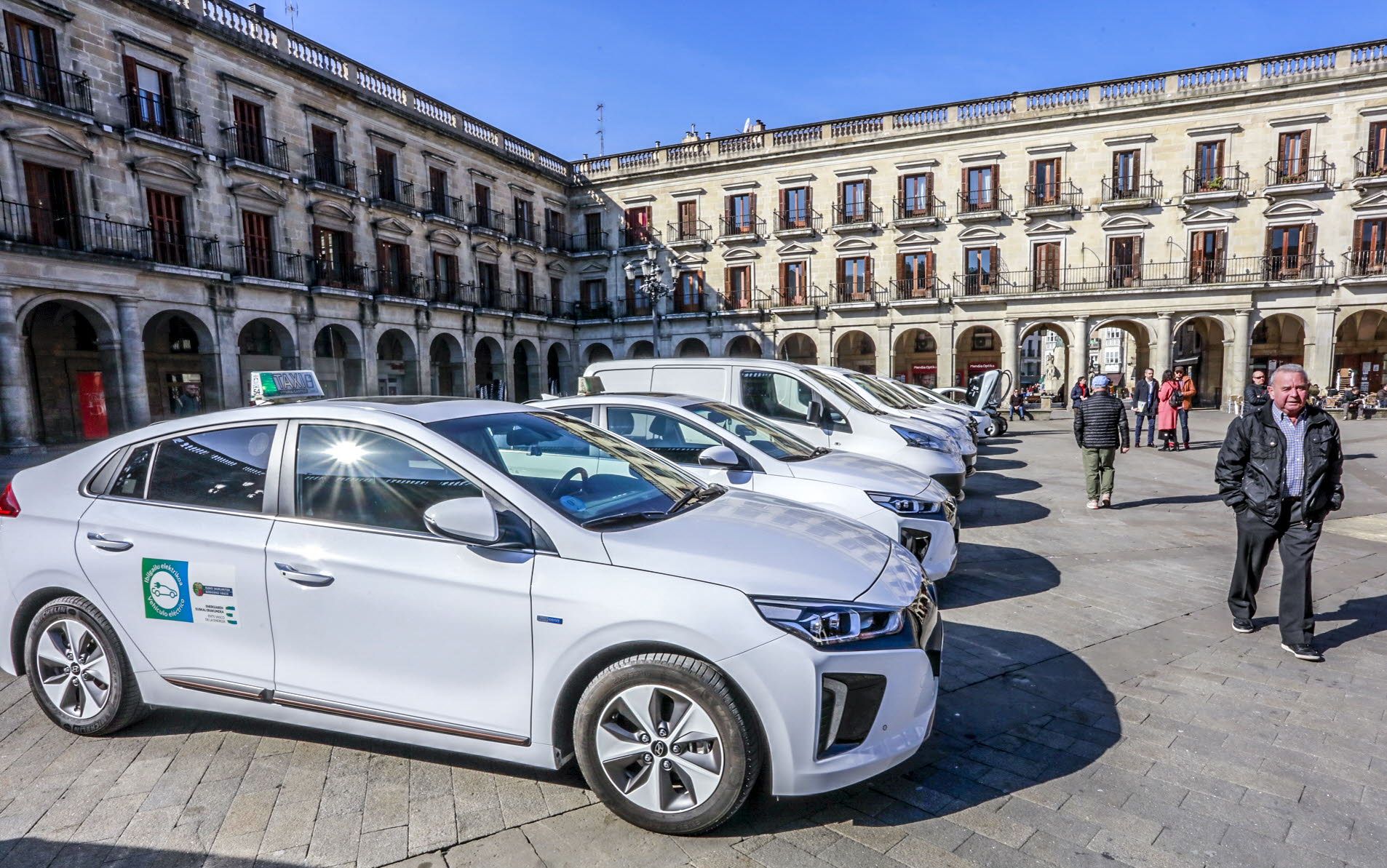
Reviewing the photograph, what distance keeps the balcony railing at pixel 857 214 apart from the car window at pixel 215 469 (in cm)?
3300

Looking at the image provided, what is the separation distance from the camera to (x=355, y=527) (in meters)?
2.90

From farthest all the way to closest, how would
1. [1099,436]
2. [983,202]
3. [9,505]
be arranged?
[983,202] < [1099,436] < [9,505]

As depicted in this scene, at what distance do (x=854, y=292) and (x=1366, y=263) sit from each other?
63.5 feet

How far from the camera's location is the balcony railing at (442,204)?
2903 centimetres

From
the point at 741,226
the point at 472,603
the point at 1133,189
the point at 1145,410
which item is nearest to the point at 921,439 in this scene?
the point at 472,603

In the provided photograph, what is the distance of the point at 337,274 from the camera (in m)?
→ 25.5

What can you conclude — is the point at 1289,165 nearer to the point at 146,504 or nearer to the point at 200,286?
the point at 146,504

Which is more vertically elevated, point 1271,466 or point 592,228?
point 592,228

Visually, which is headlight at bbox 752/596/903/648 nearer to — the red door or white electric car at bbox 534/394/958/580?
white electric car at bbox 534/394/958/580

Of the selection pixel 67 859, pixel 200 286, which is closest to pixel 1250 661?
pixel 67 859

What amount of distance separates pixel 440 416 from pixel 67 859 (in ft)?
6.69

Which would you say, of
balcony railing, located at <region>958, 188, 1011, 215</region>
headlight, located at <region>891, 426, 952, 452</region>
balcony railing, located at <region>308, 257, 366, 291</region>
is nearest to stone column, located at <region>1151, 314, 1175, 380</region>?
balcony railing, located at <region>958, 188, 1011, 215</region>

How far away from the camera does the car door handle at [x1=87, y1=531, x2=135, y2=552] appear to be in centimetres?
317

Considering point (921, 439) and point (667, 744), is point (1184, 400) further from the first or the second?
point (667, 744)
